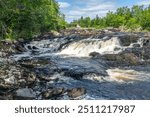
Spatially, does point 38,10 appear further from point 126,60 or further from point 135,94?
point 126,60

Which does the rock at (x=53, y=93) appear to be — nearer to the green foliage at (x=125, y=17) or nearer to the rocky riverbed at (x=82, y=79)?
the rocky riverbed at (x=82, y=79)

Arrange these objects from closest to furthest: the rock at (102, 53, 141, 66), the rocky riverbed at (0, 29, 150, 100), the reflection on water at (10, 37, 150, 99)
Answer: the rocky riverbed at (0, 29, 150, 100) < the reflection on water at (10, 37, 150, 99) < the rock at (102, 53, 141, 66)

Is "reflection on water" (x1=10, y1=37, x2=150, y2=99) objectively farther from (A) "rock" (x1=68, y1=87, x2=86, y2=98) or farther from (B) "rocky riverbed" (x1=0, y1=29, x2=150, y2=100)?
(A) "rock" (x1=68, y1=87, x2=86, y2=98)

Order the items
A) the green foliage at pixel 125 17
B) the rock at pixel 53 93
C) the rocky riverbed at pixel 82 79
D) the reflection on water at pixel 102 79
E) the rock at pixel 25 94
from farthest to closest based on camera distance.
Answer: the green foliage at pixel 125 17 < the reflection on water at pixel 102 79 < the rocky riverbed at pixel 82 79 < the rock at pixel 53 93 < the rock at pixel 25 94

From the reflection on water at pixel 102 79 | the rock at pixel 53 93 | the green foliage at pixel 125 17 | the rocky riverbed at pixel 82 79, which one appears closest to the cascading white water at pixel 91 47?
the rocky riverbed at pixel 82 79

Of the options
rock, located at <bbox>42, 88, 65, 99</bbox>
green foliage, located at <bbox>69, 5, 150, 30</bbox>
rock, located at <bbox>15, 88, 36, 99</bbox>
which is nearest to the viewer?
rock, located at <bbox>15, 88, 36, 99</bbox>

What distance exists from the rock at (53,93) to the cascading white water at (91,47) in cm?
1358

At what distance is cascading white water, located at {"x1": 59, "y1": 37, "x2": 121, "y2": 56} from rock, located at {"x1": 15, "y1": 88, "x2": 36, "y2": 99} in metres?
14.0

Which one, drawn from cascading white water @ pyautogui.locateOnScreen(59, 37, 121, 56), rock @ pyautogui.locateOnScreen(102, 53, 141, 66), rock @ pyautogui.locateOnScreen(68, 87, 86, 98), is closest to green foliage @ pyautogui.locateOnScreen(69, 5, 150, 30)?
cascading white water @ pyautogui.locateOnScreen(59, 37, 121, 56)

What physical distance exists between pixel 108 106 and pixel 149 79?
9417mm

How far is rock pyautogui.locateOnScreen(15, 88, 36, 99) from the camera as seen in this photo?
1262 centimetres

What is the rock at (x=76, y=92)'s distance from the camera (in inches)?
511

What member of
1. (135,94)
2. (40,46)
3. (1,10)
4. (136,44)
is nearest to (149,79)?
(135,94)

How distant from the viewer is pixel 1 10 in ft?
52.3
